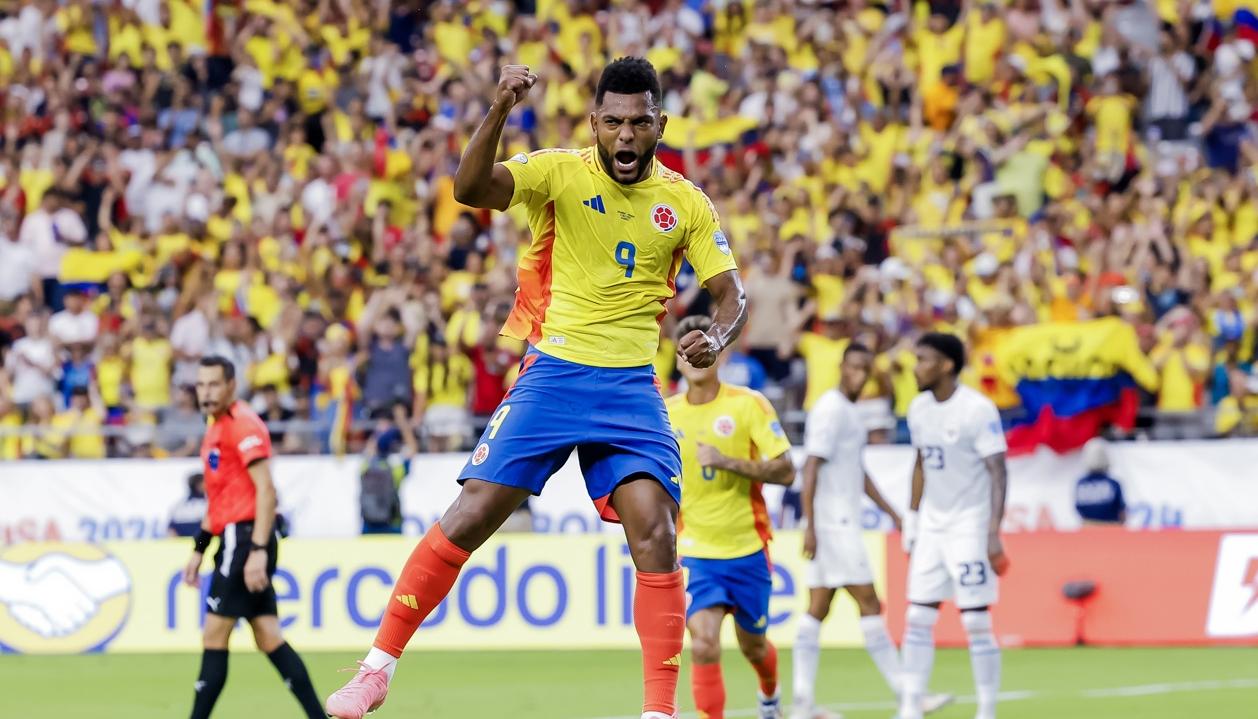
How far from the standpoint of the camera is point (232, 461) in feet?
36.8

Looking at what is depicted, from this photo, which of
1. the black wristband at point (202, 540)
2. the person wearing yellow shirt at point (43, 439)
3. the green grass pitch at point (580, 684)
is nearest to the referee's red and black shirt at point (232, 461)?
the black wristband at point (202, 540)

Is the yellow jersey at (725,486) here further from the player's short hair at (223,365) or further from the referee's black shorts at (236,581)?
the player's short hair at (223,365)

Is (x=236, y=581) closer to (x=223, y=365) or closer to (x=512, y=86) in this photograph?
(x=223, y=365)

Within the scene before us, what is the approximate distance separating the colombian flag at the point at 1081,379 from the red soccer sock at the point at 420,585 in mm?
11318

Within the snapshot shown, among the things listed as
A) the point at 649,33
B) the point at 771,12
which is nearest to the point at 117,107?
the point at 649,33

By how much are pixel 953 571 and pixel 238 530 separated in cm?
422

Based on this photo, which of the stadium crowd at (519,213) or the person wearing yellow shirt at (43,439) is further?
the person wearing yellow shirt at (43,439)

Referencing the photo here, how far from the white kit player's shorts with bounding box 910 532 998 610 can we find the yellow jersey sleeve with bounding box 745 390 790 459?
4.75ft

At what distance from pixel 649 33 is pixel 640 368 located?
Result: 16.8m

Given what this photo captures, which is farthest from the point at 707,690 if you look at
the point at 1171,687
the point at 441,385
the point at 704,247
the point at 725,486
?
the point at 441,385

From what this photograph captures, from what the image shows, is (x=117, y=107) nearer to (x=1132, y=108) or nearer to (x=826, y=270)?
(x=826, y=270)

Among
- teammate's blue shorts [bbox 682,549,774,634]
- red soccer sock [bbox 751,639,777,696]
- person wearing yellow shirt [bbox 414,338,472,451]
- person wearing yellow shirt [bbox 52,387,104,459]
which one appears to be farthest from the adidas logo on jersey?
person wearing yellow shirt [bbox 52,387,104,459]

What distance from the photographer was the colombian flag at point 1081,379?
1777cm

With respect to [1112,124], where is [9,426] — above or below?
below
